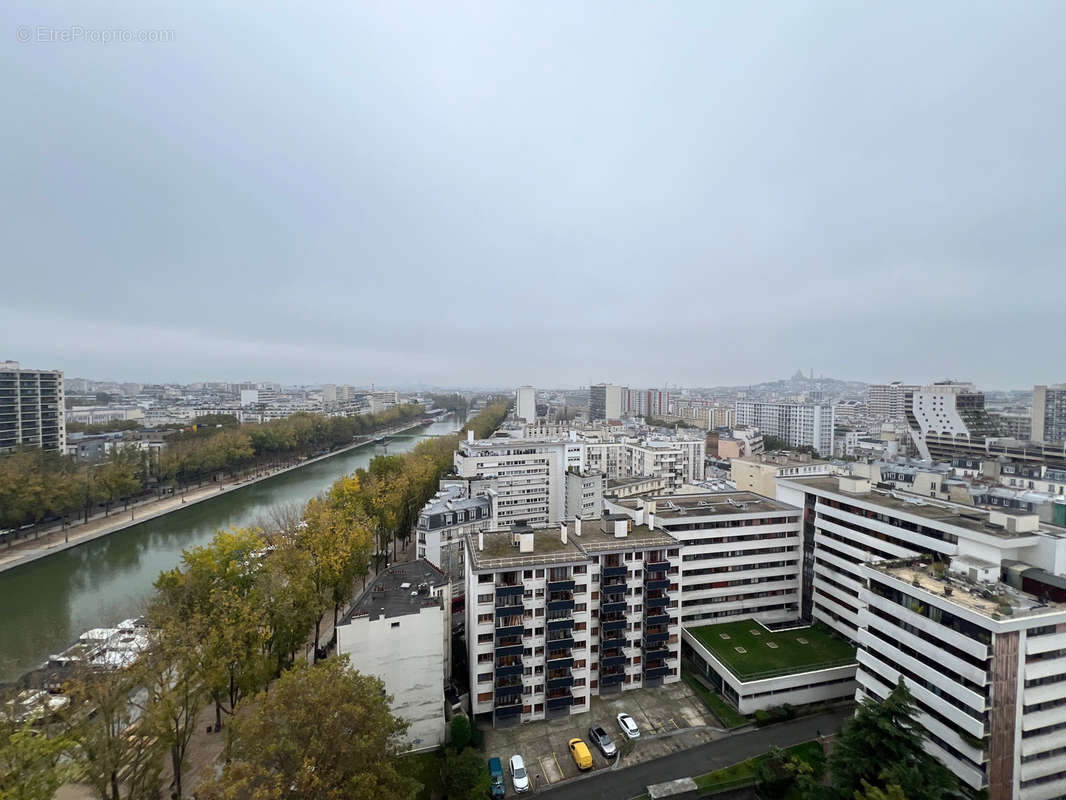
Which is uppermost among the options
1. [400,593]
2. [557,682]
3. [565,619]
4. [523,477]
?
[523,477]

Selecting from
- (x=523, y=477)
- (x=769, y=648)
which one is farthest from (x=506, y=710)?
(x=523, y=477)

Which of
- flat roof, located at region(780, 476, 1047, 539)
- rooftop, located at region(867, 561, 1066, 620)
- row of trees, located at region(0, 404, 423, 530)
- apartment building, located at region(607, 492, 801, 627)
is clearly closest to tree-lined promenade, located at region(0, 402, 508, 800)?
apartment building, located at region(607, 492, 801, 627)

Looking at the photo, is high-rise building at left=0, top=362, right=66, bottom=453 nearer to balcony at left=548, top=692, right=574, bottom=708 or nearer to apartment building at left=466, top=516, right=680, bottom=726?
apartment building at left=466, top=516, right=680, bottom=726

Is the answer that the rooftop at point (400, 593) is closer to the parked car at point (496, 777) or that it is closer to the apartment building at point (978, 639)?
the parked car at point (496, 777)

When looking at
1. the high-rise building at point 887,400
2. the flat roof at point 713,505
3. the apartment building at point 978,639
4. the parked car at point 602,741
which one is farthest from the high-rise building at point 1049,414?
the parked car at point 602,741

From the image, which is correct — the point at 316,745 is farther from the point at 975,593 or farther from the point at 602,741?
the point at 975,593

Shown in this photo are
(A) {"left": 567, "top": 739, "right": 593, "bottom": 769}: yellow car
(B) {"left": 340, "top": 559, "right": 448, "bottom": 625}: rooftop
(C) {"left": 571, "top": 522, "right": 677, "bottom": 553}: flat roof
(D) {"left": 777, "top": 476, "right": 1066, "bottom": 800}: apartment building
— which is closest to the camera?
(D) {"left": 777, "top": 476, "right": 1066, "bottom": 800}: apartment building

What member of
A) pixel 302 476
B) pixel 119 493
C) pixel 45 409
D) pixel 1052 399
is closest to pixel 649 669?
pixel 119 493
